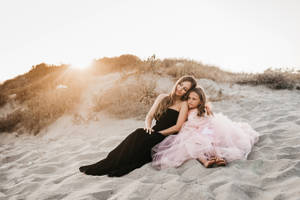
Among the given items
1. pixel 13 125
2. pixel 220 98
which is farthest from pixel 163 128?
pixel 13 125

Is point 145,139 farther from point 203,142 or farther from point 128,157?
point 203,142

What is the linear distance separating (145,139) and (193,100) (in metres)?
1.01

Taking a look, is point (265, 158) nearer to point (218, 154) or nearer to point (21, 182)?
point (218, 154)

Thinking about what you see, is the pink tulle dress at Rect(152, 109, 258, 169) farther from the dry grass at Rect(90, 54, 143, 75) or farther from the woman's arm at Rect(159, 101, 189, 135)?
the dry grass at Rect(90, 54, 143, 75)

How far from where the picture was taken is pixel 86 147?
4.67m

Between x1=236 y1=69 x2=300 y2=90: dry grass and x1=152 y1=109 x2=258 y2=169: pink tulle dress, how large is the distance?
546cm

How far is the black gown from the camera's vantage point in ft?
10.6

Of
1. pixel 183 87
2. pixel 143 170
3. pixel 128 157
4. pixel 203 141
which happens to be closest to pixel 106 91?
pixel 183 87

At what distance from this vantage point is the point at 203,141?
A: 125 inches

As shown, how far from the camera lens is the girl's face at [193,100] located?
3785 millimetres

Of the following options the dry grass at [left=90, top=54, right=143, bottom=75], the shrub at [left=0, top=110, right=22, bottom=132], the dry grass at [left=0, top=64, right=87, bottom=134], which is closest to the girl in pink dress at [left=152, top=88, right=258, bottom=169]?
the dry grass at [left=0, top=64, right=87, bottom=134]

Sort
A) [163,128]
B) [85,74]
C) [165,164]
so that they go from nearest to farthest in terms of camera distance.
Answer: [165,164] → [163,128] → [85,74]

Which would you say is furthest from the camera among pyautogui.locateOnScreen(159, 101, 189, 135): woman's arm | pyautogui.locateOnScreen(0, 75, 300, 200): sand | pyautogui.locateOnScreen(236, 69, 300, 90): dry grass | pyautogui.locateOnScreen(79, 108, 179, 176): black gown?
pyautogui.locateOnScreen(236, 69, 300, 90): dry grass

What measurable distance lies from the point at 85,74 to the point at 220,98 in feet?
17.0
